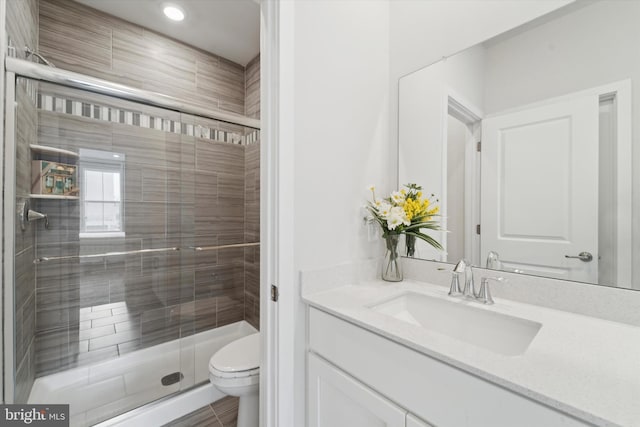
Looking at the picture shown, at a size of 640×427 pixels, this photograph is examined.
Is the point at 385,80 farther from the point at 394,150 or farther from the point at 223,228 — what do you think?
the point at 223,228

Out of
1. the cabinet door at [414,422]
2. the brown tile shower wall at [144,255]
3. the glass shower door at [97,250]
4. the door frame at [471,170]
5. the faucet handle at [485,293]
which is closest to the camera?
the cabinet door at [414,422]

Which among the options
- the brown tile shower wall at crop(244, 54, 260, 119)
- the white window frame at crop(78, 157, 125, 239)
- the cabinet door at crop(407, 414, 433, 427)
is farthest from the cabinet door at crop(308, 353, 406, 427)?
the brown tile shower wall at crop(244, 54, 260, 119)

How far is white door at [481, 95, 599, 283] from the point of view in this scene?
34.4 inches

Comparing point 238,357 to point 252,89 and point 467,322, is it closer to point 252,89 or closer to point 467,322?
point 467,322

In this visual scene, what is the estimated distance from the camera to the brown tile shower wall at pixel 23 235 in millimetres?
1215

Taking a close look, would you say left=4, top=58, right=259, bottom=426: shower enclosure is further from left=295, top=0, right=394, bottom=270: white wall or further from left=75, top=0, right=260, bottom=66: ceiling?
left=295, top=0, right=394, bottom=270: white wall

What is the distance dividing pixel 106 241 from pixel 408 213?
1.87 metres

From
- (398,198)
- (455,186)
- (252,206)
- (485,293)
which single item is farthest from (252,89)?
(485,293)

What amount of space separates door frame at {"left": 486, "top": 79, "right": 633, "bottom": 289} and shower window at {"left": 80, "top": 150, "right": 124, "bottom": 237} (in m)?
2.41

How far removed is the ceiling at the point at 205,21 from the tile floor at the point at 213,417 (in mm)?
2555

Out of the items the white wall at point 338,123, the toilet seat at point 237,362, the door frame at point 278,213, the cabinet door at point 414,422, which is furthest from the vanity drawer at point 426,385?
the toilet seat at point 237,362

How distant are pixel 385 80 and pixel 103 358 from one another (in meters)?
2.37

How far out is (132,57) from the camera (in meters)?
1.92

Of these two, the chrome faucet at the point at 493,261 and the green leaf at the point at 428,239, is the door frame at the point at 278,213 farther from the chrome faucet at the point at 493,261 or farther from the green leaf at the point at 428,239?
the chrome faucet at the point at 493,261
